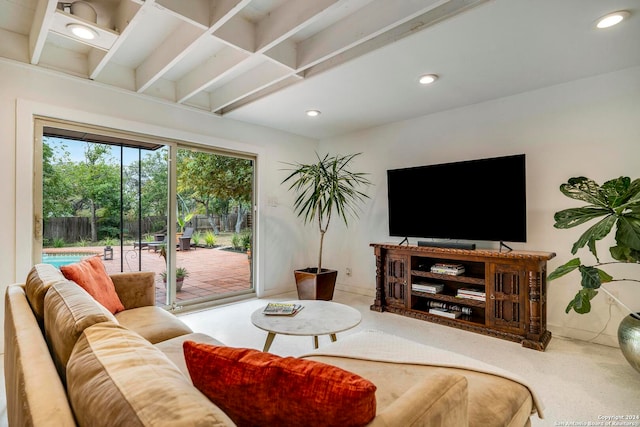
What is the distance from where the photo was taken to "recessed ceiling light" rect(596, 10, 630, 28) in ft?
6.29

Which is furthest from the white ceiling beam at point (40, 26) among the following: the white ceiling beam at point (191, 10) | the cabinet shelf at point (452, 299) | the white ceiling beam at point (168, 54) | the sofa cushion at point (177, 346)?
the cabinet shelf at point (452, 299)

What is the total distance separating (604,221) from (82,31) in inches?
142

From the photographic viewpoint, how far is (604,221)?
2.12 m

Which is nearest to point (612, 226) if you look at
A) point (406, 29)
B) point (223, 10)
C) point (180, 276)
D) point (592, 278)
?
point (592, 278)

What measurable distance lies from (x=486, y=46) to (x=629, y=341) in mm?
2146

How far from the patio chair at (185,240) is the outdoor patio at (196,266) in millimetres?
56

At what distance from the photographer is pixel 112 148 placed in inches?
125

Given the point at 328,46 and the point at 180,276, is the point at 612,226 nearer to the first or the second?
the point at 328,46

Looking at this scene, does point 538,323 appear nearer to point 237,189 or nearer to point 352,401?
point 352,401

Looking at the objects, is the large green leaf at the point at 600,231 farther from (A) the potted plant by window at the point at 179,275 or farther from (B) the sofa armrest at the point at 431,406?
(A) the potted plant by window at the point at 179,275

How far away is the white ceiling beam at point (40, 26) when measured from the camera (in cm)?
189

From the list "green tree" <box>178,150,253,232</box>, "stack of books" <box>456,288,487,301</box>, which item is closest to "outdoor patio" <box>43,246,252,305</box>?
"green tree" <box>178,150,253,232</box>

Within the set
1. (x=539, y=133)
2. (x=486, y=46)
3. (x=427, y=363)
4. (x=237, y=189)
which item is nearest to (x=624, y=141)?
(x=539, y=133)

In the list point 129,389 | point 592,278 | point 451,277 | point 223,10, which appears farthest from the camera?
point 451,277
